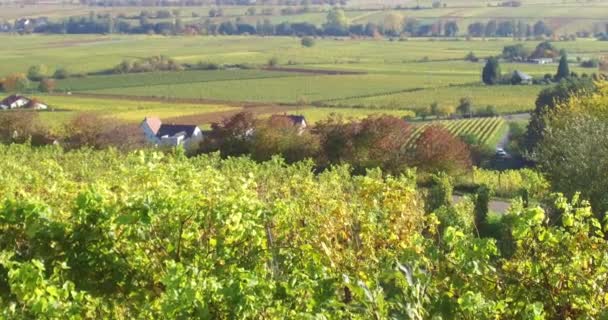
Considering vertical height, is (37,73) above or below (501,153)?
above

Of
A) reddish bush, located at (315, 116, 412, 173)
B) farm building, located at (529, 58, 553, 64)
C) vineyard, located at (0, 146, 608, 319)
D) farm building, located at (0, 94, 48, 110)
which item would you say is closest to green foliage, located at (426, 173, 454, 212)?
reddish bush, located at (315, 116, 412, 173)

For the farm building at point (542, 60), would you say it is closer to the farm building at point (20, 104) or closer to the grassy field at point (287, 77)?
the grassy field at point (287, 77)

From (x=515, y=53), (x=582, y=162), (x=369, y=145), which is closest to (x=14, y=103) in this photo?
(x=369, y=145)

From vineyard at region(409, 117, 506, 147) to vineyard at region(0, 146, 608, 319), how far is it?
158ft

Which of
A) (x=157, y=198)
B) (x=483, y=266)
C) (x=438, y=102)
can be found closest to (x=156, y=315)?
(x=157, y=198)

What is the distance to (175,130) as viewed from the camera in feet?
193

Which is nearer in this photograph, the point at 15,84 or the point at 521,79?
the point at 521,79

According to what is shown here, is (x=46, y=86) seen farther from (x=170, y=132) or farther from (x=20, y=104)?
(x=170, y=132)

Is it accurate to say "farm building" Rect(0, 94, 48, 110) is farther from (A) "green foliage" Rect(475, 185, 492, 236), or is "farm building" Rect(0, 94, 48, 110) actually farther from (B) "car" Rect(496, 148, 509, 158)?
(A) "green foliage" Rect(475, 185, 492, 236)

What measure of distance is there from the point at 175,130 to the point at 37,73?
45.7m

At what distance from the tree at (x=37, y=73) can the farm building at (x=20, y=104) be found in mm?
21835

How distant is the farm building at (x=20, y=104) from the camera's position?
2837 inches

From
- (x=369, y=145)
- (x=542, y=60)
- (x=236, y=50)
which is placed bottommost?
(x=542, y=60)

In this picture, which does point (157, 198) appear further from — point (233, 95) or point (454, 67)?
point (454, 67)
